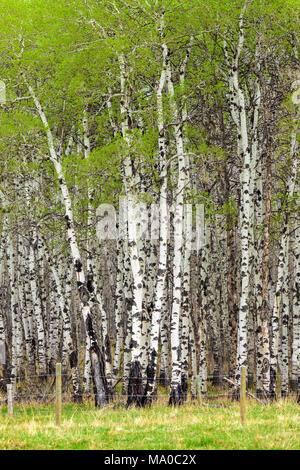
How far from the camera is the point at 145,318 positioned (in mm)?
17562

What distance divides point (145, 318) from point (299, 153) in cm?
671

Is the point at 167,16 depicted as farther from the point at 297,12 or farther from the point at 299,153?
the point at 299,153

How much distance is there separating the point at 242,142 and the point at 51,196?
A: 28.2ft

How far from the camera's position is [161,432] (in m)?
9.75

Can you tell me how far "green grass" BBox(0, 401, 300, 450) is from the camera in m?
8.81

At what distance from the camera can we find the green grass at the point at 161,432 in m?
8.81

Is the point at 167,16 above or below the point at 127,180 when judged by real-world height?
above
